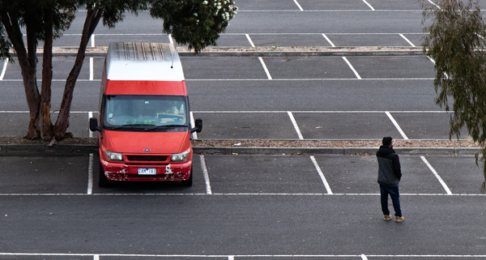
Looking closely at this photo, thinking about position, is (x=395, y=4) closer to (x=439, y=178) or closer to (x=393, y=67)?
(x=393, y=67)

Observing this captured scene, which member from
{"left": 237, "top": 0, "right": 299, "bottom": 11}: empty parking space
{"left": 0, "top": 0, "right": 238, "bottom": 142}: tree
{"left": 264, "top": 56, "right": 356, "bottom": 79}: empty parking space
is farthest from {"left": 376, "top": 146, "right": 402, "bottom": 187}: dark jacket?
{"left": 237, "top": 0, "right": 299, "bottom": 11}: empty parking space

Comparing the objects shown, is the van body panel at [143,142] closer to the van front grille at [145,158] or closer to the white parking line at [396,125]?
the van front grille at [145,158]

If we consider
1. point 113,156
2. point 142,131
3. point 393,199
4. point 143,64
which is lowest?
point 113,156

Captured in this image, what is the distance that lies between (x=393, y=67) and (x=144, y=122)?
505 inches

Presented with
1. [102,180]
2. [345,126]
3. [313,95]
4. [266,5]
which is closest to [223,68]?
[313,95]

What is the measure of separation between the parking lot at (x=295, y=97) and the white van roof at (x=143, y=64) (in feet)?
8.98

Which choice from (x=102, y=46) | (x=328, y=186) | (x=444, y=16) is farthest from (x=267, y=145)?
(x=102, y=46)

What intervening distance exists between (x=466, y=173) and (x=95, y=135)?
9.30 meters

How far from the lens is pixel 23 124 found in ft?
59.6

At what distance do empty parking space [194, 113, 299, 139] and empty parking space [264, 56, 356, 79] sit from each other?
13.6 ft

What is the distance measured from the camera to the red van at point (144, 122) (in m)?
13.4

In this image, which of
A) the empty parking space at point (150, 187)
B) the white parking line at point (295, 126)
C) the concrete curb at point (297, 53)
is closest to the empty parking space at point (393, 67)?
the concrete curb at point (297, 53)

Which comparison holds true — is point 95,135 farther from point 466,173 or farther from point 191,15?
point 466,173

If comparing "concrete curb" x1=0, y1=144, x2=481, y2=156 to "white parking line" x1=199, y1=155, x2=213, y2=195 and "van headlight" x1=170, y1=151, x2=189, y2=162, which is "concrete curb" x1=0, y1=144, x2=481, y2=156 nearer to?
"white parking line" x1=199, y1=155, x2=213, y2=195
